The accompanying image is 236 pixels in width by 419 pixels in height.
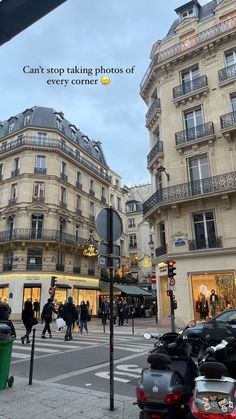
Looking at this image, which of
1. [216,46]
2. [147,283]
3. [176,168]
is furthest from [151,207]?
[147,283]

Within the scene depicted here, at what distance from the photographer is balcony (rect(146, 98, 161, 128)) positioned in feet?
79.5

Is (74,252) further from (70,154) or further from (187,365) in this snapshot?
(187,365)

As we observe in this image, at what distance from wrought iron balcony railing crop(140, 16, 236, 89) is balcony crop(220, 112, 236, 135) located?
223 inches

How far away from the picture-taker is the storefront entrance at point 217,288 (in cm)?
1877

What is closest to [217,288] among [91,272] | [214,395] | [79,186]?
[214,395]

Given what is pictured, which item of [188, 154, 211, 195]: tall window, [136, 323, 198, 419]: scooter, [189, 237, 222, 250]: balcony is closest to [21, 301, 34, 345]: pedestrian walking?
[136, 323, 198, 419]: scooter

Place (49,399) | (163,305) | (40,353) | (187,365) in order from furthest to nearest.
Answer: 1. (163,305)
2. (40,353)
3. (49,399)
4. (187,365)

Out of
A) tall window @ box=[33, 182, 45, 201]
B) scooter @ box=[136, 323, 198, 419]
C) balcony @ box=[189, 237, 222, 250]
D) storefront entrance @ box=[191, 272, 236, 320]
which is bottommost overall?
scooter @ box=[136, 323, 198, 419]

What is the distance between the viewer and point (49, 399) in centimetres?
529

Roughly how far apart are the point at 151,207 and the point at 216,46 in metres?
11.4

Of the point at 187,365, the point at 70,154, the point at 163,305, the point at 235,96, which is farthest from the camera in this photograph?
the point at 70,154

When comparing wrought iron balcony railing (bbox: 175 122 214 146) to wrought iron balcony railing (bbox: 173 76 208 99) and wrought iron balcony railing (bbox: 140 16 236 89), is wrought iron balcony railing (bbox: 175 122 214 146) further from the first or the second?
wrought iron balcony railing (bbox: 140 16 236 89)

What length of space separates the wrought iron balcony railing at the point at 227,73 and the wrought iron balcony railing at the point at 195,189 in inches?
250

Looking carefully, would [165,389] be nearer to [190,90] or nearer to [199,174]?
[199,174]
